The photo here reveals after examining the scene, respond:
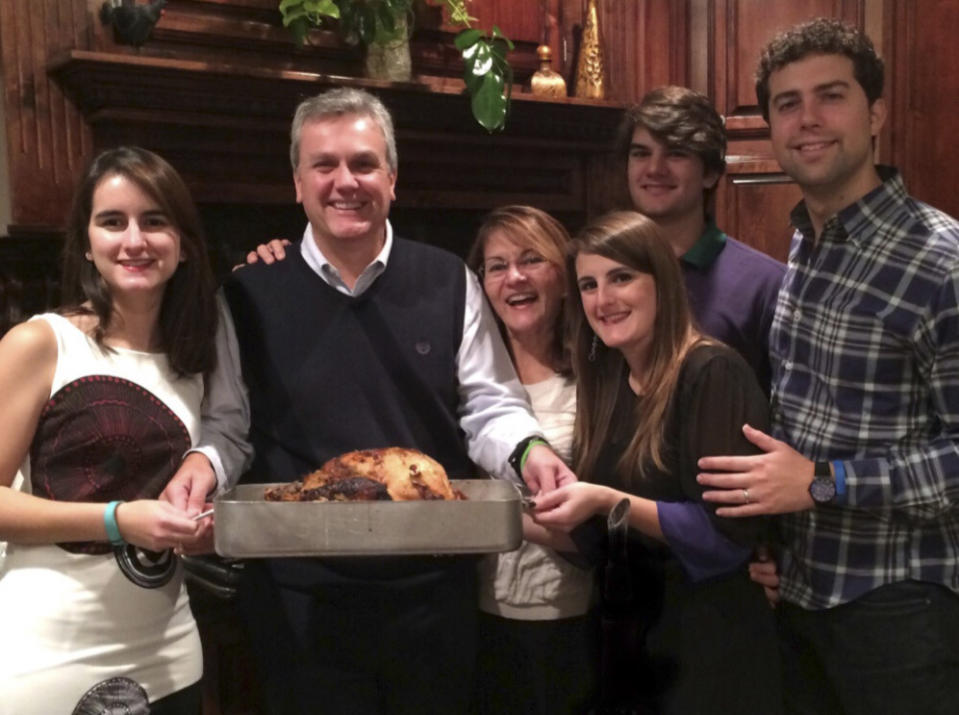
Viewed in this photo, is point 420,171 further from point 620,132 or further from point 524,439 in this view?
point 524,439

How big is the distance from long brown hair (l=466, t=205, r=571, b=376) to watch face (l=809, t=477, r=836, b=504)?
1.99 ft

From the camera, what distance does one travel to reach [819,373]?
1615mm

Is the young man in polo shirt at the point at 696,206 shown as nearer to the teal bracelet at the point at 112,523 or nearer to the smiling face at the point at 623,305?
the smiling face at the point at 623,305

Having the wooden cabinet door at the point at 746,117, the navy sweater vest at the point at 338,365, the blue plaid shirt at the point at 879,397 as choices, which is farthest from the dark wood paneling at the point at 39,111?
the wooden cabinet door at the point at 746,117

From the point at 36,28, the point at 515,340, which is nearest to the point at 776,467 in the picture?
the point at 515,340

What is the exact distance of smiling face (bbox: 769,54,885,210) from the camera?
1644mm

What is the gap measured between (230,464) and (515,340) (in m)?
0.66

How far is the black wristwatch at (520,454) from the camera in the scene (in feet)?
5.63

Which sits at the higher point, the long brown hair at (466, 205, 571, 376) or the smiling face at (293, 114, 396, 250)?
the smiling face at (293, 114, 396, 250)

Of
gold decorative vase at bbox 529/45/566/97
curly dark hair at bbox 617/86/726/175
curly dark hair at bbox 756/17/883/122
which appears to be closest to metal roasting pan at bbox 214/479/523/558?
curly dark hair at bbox 756/17/883/122

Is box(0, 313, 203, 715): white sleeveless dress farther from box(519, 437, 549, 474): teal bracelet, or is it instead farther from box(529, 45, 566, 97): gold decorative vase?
box(529, 45, 566, 97): gold decorative vase

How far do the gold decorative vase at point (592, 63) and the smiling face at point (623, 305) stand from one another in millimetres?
1694

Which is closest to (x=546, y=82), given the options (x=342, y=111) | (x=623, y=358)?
(x=342, y=111)

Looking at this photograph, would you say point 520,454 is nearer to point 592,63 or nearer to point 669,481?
point 669,481
